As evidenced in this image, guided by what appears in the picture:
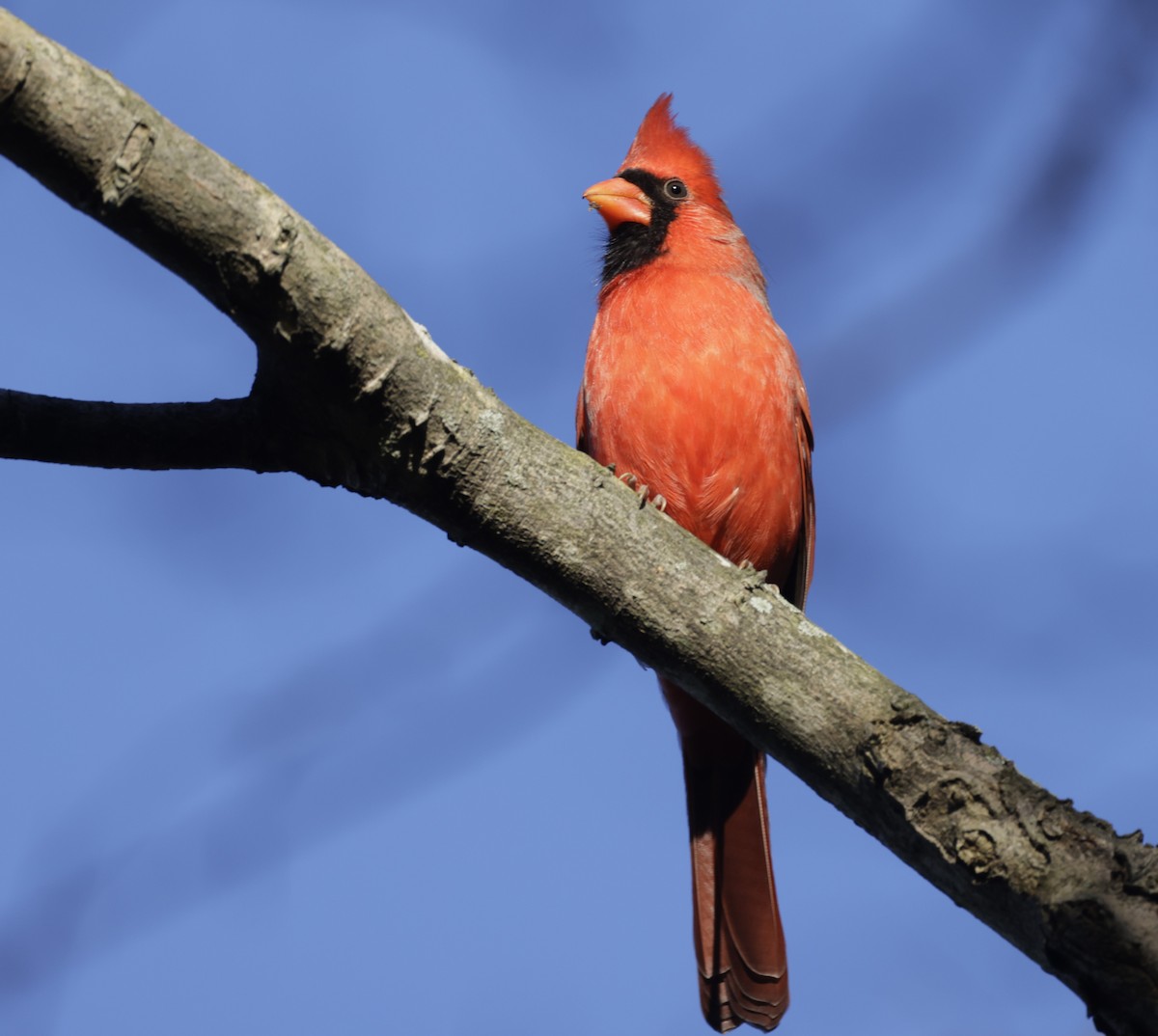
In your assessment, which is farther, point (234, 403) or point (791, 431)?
point (791, 431)

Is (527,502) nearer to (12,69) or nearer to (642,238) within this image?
(12,69)

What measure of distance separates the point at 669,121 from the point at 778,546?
169 cm

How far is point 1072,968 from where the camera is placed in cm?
191

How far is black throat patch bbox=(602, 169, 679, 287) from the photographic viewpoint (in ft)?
14.7

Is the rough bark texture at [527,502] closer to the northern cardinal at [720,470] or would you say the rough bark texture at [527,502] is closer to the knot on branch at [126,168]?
the knot on branch at [126,168]

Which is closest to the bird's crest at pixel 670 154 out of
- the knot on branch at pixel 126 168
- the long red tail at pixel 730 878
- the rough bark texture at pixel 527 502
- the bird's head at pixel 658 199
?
the bird's head at pixel 658 199

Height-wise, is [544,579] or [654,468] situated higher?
[654,468]

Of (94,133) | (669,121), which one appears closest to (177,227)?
(94,133)

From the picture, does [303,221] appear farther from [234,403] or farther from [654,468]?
[654,468]

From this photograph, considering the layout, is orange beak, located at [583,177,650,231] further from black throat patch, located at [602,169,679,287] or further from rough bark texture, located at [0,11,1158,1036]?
rough bark texture, located at [0,11,1158,1036]

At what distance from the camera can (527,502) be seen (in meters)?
2.20

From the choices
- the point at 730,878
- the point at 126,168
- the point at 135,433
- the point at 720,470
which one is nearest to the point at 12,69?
the point at 126,168

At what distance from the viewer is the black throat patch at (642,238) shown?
4492 mm

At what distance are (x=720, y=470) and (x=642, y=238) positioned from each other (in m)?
1.05
